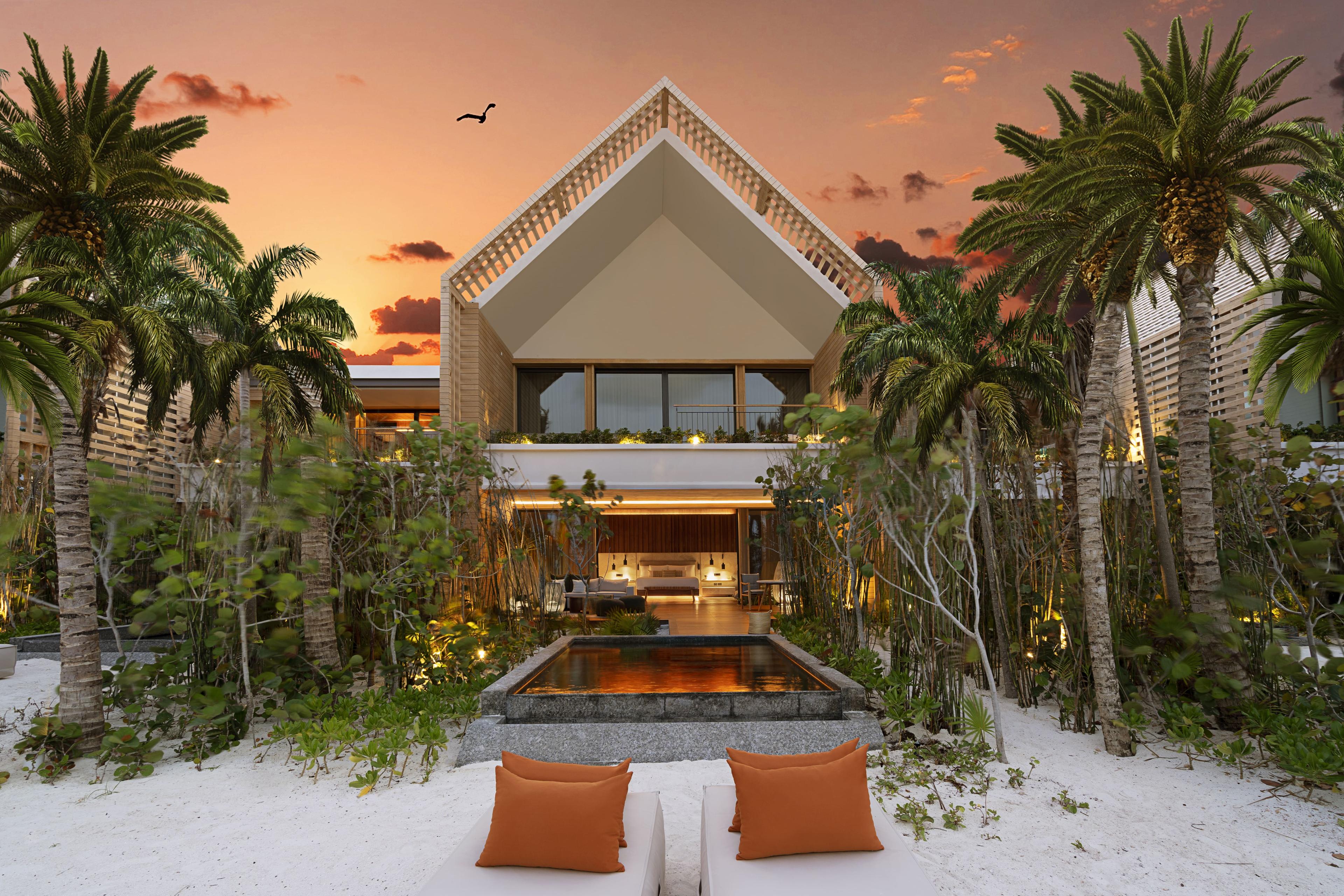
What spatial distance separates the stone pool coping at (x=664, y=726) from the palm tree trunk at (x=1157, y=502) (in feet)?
7.66

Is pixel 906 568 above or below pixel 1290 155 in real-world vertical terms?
below

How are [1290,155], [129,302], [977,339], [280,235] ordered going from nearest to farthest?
[1290,155] < [129,302] < [977,339] < [280,235]

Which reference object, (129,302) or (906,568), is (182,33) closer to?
(129,302)

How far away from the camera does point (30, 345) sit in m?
4.00

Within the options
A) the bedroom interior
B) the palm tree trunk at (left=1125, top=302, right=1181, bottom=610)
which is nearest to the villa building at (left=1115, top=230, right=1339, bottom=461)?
the palm tree trunk at (left=1125, top=302, right=1181, bottom=610)

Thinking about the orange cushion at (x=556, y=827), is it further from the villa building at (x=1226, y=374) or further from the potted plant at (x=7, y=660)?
the potted plant at (x=7, y=660)

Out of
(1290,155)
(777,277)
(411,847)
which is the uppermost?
(777,277)

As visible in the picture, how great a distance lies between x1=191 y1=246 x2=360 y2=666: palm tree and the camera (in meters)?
6.91

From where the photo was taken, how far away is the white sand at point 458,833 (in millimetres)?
2865

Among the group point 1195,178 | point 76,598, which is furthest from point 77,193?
point 1195,178

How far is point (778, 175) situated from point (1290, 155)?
51.9ft

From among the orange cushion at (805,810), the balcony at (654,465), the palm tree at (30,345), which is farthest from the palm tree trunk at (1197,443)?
the balcony at (654,465)

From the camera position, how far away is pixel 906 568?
4914mm

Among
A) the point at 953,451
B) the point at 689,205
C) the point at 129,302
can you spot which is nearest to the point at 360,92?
the point at 689,205
